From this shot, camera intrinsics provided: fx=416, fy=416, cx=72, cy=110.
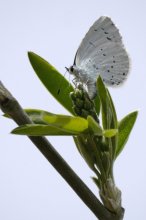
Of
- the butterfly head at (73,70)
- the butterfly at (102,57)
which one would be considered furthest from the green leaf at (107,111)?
the butterfly head at (73,70)

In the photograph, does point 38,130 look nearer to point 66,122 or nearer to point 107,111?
point 66,122

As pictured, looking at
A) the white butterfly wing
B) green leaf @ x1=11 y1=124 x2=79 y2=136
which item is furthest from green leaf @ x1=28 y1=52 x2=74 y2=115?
green leaf @ x1=11 y1=124 x2=79 y2=136

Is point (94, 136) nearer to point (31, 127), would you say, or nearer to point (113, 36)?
point (31, 127)

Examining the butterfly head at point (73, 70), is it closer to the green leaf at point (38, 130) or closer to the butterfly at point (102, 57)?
the butterfly at point (102, 57)

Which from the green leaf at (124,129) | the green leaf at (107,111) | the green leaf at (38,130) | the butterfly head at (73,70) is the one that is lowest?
the green leaf at (124,129)

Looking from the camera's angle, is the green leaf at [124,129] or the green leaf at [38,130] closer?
the green leaf at [38,130]

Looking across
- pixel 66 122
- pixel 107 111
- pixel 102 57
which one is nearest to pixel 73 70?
pixel 102 57
